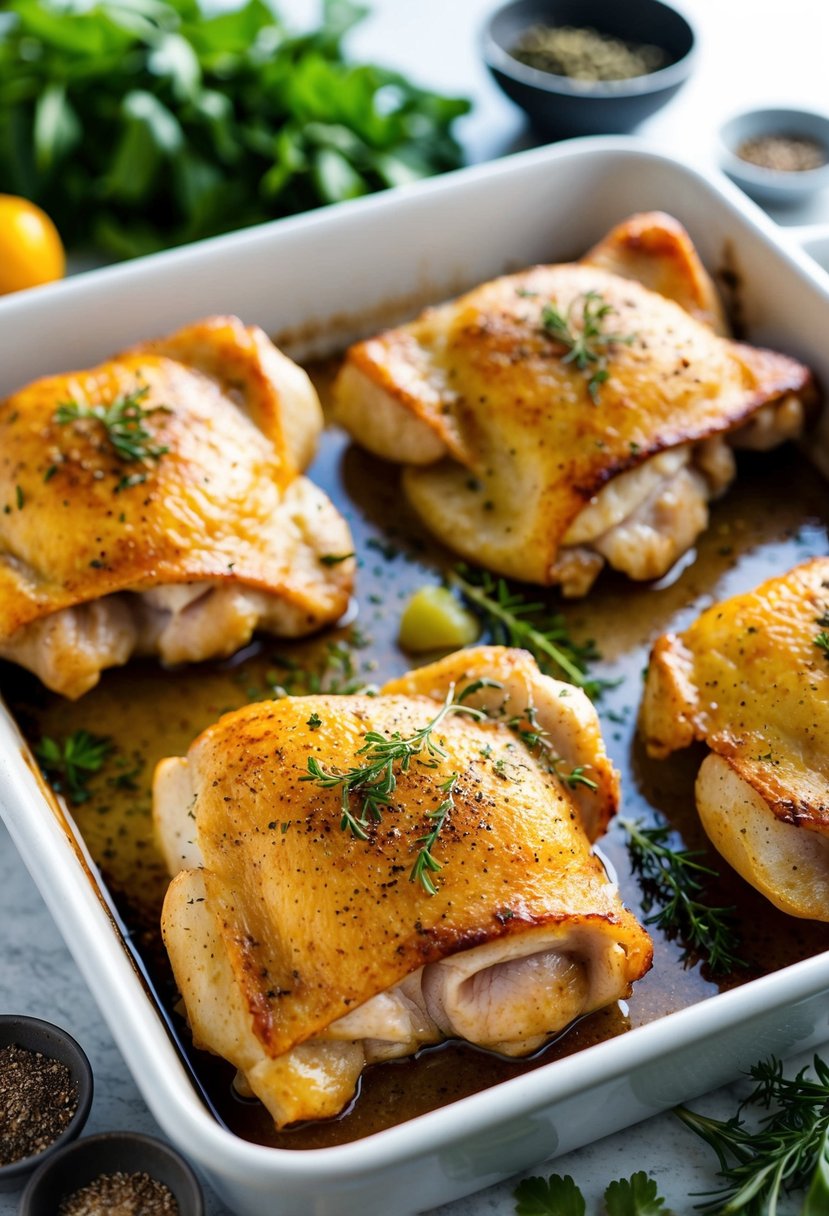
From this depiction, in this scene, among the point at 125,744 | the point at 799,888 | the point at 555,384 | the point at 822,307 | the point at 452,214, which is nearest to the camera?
the point at 799,888

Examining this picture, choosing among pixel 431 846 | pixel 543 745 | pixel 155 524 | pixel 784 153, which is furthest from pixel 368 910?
pixel 784 153

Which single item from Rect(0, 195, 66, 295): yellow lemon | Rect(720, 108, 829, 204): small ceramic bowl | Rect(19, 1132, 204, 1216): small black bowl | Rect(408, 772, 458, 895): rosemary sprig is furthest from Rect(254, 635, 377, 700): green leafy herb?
Rect(720, 108, 829, 204): small ceramic bowl

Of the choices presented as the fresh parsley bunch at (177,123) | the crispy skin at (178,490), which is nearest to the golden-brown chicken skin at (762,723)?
the crispy skin at (178,490)

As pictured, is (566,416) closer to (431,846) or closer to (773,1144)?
(431,846)

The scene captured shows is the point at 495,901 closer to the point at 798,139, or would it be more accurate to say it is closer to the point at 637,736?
the point at 637,736

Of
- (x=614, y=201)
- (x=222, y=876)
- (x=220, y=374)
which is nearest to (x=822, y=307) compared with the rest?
(x=614, y=201)
